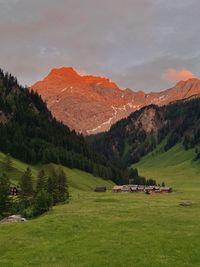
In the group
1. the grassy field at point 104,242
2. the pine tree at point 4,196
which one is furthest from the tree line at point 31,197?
the grassy field at point 104,242

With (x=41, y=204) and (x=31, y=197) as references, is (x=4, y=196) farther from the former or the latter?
(x=31, y=197)

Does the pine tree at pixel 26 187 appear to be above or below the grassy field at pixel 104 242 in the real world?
above

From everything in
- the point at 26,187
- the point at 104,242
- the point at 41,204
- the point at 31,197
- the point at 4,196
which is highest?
the point at 26,187

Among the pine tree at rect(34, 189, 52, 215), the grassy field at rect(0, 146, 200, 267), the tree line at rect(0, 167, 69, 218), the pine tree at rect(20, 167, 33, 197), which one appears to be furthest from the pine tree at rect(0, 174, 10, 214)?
the grassy field at rect(0, 146, 200, 267)

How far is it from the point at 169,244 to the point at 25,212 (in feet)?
160

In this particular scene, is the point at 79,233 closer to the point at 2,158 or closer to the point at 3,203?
the point at 3,203

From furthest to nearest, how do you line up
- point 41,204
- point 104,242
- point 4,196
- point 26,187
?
point 26,187
point 4,196
point 41,204
point 104,242

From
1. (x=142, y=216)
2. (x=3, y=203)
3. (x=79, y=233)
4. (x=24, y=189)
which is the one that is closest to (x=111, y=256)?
(x=79, y=233)

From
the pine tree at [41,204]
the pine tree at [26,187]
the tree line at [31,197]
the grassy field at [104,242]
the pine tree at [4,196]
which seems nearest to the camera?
the grassy field at [104,242]

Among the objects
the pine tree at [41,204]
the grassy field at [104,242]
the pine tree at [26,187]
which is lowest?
the grassy field at [104,242]

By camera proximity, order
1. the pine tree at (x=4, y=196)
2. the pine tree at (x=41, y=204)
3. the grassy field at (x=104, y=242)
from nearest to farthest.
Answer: the grassy field at (x=104, y=242) < the pine tree at (x=41, y=204) < the pine tree at (x=4, y=196)

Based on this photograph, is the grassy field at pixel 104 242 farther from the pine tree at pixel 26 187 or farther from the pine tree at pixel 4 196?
the pine tree at pixel 26 187

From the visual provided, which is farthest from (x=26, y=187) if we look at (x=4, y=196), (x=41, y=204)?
(x=41, y=204)

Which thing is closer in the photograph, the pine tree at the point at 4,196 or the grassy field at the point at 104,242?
the grassy field at the point at 104,242
